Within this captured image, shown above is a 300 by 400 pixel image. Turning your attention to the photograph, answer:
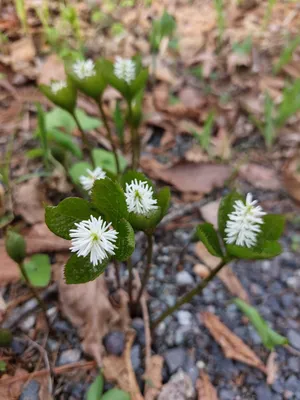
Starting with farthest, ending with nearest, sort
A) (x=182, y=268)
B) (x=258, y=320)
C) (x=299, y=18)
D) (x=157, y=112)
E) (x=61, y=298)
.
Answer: (x=299, y=18)
(x=157, y=112)
(x=182, y=268)
(x=61, y=298)
(x=258, y=320)

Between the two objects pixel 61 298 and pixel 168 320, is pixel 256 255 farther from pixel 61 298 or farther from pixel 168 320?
pixel 61 298

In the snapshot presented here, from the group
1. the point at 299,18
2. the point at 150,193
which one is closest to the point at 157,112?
the point at 150,193

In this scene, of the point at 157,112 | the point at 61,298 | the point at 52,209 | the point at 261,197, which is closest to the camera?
the point at 52,209

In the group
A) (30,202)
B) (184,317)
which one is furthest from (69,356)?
(30,202)

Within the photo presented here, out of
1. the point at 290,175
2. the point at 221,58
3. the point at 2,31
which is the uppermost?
the point at 2,31

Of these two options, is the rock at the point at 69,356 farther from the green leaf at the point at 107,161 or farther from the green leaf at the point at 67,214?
the green leaf at the point at 107,161

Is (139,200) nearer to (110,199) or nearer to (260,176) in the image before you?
(110,199)
